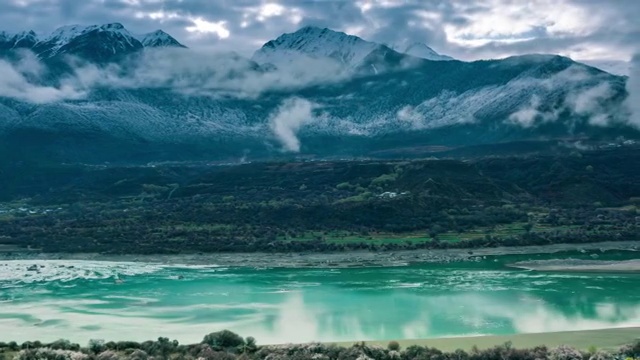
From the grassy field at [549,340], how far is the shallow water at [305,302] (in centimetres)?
187

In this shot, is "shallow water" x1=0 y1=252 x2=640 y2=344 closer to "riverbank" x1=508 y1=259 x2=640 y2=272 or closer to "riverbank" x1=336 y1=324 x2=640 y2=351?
"riverbank" x1=336 y1=324 x2=640 y2=351

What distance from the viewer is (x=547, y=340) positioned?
38.3 meters

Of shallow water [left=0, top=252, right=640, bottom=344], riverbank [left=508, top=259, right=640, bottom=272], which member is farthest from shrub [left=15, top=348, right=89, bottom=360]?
riverbank [left=508, top=259, right=640, bottom=272]

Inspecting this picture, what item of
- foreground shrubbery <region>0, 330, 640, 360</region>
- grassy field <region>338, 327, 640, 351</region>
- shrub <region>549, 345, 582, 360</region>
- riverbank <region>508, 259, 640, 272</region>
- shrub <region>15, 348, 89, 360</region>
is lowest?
riverbank <region>508, 259, 640, 272</region>

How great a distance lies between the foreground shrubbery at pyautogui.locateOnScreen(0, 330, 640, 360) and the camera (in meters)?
32.0

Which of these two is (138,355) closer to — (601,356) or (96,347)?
(96,347)

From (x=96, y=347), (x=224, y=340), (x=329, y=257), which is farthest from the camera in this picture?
(x=329, y=257)

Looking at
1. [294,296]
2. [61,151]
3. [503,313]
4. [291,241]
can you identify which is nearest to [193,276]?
[294,296]

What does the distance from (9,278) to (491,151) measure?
393ft

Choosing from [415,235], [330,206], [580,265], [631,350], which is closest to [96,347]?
[631,350]

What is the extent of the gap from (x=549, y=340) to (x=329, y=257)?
113 ft

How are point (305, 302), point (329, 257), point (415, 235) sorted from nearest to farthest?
point (305, 302) → point (329, 257) → point (415, 235)

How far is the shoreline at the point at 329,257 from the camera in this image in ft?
224

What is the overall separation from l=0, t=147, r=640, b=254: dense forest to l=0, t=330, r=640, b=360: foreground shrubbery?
3994cm
